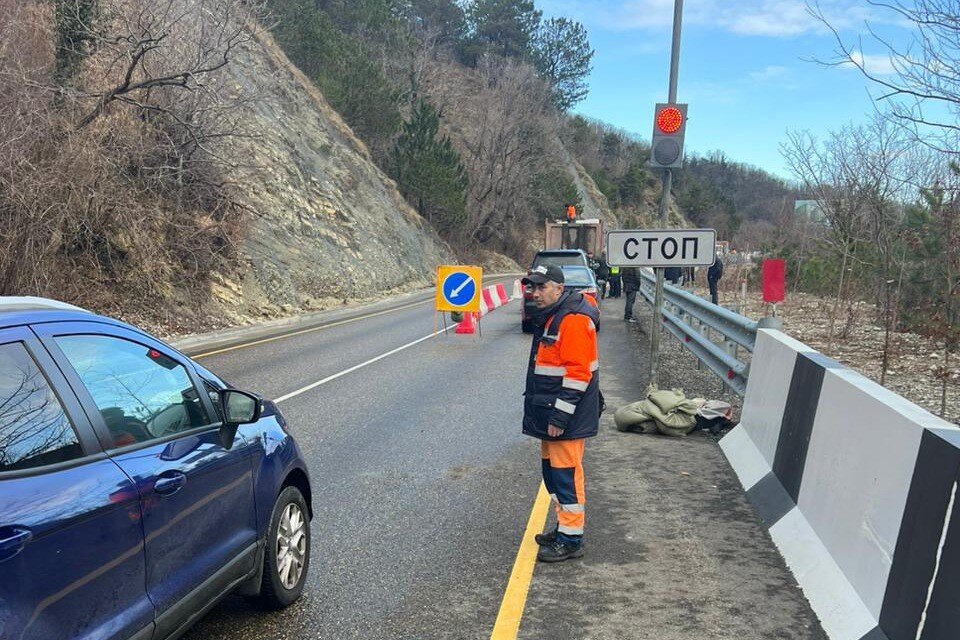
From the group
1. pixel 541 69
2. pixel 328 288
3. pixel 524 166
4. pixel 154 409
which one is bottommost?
pixel 328 288

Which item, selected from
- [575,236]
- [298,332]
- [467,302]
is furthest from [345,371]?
[575,236]

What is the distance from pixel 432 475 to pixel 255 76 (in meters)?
29.3

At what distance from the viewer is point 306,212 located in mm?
28578

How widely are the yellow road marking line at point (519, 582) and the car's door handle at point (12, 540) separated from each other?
2170 millimetres

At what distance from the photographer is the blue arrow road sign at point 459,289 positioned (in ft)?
52.0

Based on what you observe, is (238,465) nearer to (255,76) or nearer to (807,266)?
(807,266)

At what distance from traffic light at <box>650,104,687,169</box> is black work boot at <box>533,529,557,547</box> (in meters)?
6.04

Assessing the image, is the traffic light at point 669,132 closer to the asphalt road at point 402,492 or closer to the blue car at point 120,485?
the asphalt road at point 402,492

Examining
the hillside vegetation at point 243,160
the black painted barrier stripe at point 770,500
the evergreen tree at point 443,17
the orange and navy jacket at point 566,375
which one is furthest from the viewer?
the evergreen tree at point 443,17

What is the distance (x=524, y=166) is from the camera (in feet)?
194

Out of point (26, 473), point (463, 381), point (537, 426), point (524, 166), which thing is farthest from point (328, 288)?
point (524, 166)

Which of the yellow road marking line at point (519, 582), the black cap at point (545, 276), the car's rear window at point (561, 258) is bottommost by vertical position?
the yellow road marking line at point (519, 582)

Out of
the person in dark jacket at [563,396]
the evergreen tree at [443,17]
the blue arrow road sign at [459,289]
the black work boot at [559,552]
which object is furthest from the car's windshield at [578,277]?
the evergreen tree at [443,17]

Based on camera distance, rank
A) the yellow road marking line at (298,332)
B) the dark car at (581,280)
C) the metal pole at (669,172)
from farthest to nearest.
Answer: the dark car at (581,280) → the yellow road marking line at (298,332) → the metal pole at (669,172)
